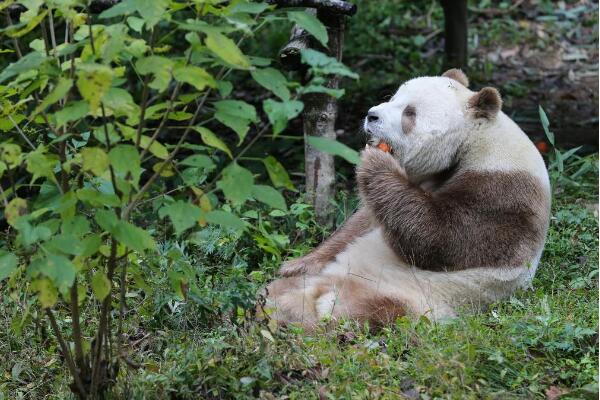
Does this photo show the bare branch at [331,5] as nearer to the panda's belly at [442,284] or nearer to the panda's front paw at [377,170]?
the panda's front paw at [377,170]

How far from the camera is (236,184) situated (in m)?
3.40

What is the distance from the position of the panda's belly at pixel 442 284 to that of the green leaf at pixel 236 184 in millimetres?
1971

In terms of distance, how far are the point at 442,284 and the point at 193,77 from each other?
2.48 m

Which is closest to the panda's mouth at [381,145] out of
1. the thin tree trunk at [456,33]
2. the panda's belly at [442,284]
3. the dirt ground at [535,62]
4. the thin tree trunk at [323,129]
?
the panda's belly at [442,284]

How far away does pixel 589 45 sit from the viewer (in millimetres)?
12273

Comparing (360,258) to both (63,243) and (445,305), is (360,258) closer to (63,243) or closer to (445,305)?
(445,305)

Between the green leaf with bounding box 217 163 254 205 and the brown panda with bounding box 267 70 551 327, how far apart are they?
1.80m

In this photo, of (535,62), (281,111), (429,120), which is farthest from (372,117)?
(535,62)

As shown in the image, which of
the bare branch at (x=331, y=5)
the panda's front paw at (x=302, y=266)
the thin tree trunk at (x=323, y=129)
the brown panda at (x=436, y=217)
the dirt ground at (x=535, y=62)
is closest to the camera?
the brown panda at (x=436, y=217)

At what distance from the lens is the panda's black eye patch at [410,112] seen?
18.1 ft

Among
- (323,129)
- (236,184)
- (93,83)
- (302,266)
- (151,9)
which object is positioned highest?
(151,9)

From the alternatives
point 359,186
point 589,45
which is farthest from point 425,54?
point 359,186

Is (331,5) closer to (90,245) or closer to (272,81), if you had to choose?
(272,81)

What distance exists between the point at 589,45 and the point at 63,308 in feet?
29.6
